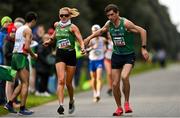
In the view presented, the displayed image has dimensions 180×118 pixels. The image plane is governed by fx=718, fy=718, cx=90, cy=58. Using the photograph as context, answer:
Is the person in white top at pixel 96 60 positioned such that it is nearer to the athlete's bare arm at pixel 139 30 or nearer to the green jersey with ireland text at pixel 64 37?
the green jersey with ireland text at pixel 64 37

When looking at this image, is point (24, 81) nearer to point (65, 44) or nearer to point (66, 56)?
point (66, 56)

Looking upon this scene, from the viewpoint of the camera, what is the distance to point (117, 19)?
44.3 ft

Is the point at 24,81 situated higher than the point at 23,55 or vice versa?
the point at 23,55

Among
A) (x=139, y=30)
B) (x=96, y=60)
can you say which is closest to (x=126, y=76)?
(x=139, y=30)

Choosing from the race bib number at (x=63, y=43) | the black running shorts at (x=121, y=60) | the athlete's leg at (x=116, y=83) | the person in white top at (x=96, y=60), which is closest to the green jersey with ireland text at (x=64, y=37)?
the race bib number at (x=63, y=43)

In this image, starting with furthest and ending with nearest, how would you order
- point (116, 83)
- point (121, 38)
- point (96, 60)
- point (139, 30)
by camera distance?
1. point (96, 60)
2. point (116, 83)
3. point (121, 38)
4. point (139, 30)

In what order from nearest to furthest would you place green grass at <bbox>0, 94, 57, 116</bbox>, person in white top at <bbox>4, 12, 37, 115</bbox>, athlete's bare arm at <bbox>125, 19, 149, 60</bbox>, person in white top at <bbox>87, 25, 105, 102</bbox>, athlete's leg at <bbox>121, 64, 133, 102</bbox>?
athlete's bare arm at <bbox>125, 19, 149, 60</bbox>
athlete's leg at <bbox>121, 64, 133, 102</bbox>
person in white top at <bbox>4, 12, 37, 115</bbox>
green grass at <bbox>0, 94, 57, 116</bbox>
person in white top at <bbox>87, 25, 105, 102</bbox>

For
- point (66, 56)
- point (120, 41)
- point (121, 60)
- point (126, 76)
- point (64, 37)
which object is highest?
point (64, 37)

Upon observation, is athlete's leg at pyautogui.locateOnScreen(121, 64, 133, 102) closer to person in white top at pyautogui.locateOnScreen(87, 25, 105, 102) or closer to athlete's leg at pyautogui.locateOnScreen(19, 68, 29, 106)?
athlete's leg at pyautogui.locateOnScreen(19, 68, 29, 106)

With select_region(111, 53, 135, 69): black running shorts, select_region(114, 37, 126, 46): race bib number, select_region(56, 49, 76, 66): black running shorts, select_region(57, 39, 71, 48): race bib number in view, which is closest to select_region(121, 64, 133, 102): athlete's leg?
select_region(111, 53, 135, 69): black running shorts

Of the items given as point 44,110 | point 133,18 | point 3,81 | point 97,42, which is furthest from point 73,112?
point 133,18

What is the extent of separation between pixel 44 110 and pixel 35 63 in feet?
19.3

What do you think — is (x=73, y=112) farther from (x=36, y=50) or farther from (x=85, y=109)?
(x=36, y=50)

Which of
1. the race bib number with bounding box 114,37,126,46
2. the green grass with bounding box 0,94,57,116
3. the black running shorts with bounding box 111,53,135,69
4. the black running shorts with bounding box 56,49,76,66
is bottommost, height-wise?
the green grass with bounding box 0,94,57,116
